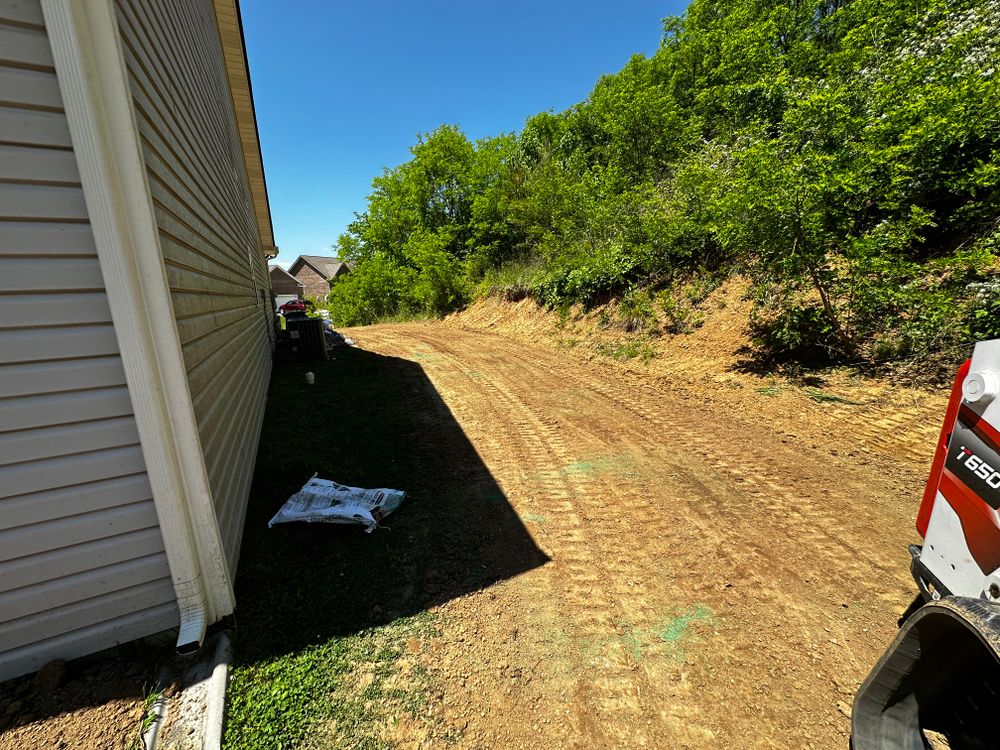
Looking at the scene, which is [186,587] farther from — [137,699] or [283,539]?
[283,539]

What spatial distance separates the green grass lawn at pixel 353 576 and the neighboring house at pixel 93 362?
15.3 inches

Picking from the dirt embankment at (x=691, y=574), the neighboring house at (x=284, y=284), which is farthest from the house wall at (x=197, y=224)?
the neighboring house at (x=284, y=284)

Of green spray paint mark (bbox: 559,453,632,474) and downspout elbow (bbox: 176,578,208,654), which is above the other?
downspout elbow (bbox: 176,578,208,654)

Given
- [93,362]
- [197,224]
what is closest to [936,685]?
[93,362]

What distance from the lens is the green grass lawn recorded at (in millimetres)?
1858

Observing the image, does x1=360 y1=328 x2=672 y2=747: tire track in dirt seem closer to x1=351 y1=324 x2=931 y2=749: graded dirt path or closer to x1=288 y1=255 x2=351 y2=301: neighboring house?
x1=351 y1=324 x2=931 y2=749: graded dirt path

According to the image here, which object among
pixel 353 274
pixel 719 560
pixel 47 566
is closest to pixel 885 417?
pixel 719 560

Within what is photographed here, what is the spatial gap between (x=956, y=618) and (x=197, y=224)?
447cm

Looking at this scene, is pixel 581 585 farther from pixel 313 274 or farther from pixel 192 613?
pixel 313 274

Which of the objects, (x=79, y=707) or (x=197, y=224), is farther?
(x=197, y=224)

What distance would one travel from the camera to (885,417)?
452 cm

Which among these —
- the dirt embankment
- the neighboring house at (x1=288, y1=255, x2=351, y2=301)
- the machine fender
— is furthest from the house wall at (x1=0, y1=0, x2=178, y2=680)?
the neighboring house at (x1=288, y1=255, x2=351, y2=301)

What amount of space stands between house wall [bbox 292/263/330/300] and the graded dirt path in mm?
52494

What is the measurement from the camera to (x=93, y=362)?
185cm
